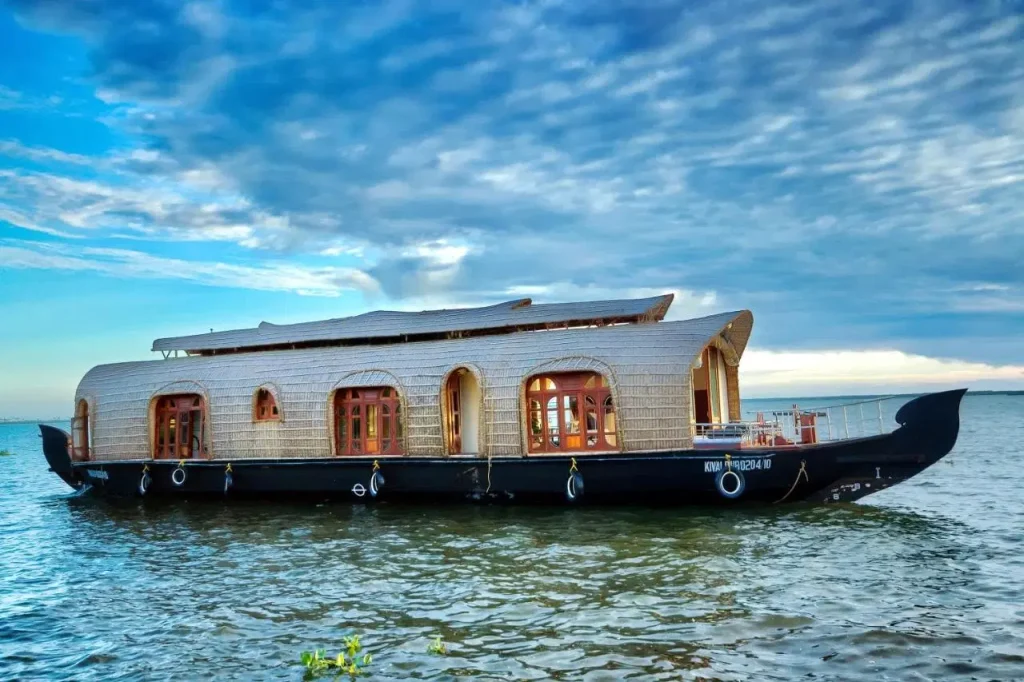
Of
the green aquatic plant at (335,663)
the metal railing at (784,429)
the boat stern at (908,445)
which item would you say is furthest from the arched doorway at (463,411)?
the green aquatic plant at (335,663)

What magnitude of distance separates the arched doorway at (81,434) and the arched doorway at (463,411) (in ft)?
35.1

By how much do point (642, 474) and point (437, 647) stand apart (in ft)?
24.5

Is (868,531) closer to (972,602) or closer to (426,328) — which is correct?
(972,602)

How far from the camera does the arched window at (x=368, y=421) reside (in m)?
17.2

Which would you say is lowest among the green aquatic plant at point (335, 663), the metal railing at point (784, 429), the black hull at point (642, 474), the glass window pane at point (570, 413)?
the green aquatic plant at point (335, 663)

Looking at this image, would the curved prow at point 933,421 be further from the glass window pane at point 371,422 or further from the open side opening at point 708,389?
the glass window pane at point 371,422

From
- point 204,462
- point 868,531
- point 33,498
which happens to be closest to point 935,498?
point 868,531

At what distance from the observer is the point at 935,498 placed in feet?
57.0

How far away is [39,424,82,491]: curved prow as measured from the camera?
837 inches

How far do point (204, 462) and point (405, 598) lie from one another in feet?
34.7

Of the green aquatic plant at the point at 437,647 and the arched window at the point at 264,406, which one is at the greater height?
the arched window at the point at 264,406

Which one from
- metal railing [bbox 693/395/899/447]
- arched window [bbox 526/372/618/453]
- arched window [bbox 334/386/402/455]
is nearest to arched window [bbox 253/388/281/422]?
arched window [bbox 334/386/402/455]

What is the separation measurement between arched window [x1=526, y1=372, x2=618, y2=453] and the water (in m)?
1.50

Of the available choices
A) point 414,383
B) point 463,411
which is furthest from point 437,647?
point 463,411
